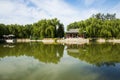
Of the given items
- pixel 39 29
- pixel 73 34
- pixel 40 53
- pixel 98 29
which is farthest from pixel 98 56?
pixel 39 29

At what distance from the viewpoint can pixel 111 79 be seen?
8.98 metres

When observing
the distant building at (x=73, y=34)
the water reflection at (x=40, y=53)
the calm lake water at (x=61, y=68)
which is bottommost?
the water reflection at (x=40, y=53)

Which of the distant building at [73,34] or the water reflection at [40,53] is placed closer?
the water reflection at [40,53]

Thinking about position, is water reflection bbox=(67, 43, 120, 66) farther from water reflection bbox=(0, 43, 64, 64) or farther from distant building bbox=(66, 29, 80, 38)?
distant building bbox=(66, 29, 80, 38)

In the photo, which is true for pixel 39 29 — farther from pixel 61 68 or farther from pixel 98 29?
pixel 61 68

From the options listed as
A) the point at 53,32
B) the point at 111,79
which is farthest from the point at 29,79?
the point at 53,32

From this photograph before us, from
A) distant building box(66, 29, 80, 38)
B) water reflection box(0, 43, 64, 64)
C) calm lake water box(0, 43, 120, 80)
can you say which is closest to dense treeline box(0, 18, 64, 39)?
distant building box(66, 29, 80, 38)

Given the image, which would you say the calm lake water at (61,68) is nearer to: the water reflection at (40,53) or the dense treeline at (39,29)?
the water reflection at (40,53)

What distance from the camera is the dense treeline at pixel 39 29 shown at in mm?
57263

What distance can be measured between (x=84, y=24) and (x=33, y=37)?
18.1m

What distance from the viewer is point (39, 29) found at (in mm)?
59250

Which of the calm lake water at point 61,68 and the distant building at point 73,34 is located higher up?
the distant building at point 73,34

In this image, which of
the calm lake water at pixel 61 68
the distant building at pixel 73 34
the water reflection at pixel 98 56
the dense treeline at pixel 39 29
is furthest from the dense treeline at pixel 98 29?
the calm lake water at pixel 61 68

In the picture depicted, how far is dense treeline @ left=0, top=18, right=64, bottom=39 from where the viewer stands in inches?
2254
